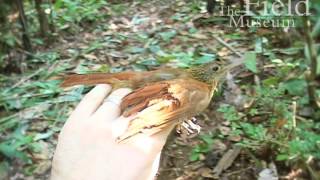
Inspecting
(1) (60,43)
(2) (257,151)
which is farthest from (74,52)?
(2) (257,151)

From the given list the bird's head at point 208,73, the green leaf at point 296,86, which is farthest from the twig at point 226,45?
the bird's head at point 208,73

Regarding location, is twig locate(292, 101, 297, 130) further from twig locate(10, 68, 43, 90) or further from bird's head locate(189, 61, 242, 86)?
twig locate(10, 68, 43, 90)

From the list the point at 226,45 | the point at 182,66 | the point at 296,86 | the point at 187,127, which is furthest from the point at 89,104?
the point at 226,45

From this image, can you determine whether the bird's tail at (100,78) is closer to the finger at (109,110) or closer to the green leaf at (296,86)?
the finger at (109,110)

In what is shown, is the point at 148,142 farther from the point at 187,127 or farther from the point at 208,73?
the point at 208,73

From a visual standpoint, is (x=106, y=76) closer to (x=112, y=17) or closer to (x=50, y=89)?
(x=50, y=89)

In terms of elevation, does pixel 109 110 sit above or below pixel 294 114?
above
